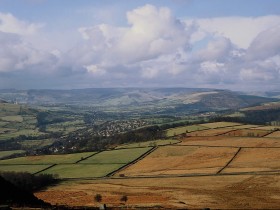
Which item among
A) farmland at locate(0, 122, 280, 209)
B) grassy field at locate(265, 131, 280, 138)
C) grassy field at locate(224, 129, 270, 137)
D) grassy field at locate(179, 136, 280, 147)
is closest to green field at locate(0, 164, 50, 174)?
farmland at locate(0, 122, 280, 209)

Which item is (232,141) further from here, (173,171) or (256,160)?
(173,171)

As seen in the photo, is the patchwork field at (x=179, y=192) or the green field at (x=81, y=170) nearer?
the patchwork field at (x=179, y=192)

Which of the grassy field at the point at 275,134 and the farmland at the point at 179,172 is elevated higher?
the grassy field at the point at 275,134

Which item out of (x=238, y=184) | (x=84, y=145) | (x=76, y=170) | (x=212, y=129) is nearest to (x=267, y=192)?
(x=238, y=184)

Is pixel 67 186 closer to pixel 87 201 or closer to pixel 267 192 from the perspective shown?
pixel 87 201

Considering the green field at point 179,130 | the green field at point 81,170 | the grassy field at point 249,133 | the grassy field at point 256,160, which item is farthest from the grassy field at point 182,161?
the green field at point 179,130

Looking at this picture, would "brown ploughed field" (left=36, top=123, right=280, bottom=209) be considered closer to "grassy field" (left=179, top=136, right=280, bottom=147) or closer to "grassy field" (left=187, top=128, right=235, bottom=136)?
"grassy field" (left=179, top=136, right=280, bottom=147)

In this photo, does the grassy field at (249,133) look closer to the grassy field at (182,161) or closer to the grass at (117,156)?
the grassy field at (182,161)
